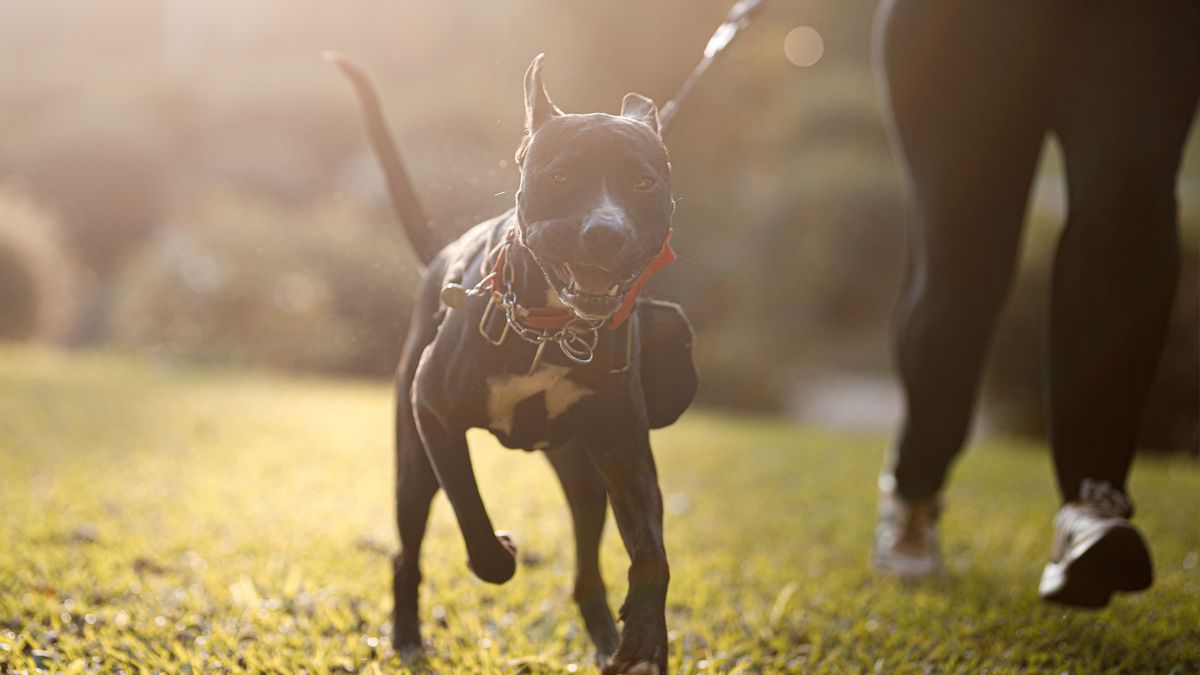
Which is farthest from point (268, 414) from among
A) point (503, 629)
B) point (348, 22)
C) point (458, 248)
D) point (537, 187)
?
point (348, 22)

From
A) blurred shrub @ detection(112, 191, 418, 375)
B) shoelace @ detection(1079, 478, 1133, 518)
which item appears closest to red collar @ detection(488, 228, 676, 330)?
shoelace @ detection(1079, 478, 1133, 518)

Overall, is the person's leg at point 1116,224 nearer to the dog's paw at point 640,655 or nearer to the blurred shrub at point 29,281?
the dog's paw at point 640,655

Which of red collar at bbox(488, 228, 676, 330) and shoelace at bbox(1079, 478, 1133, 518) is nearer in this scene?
red collar at bbox(488, 228, 676, 330)

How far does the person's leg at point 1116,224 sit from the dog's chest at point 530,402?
1.54m

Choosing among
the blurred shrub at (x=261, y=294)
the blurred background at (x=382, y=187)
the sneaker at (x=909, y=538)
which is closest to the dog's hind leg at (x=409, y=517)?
the blurred background at (x=382, y=187)

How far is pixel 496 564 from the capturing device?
200 centimetres

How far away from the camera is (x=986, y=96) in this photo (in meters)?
2.97

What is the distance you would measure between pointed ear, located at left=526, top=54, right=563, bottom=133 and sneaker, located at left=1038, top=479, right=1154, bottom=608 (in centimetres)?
158

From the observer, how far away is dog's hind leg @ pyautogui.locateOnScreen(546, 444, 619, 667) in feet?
7.73

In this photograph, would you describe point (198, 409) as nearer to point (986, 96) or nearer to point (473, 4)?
point (986, 96)

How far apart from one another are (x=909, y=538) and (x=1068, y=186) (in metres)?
1.30

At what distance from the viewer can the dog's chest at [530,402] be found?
1847 mm

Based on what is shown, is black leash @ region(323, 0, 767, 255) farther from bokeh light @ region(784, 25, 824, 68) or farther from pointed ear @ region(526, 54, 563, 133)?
bokeh light @ region(784, 25, 824, 68)

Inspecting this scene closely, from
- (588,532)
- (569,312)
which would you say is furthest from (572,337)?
(588,532)
